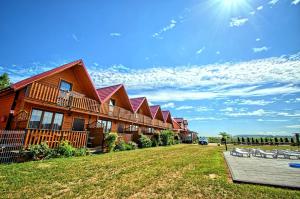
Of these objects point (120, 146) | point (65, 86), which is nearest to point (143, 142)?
point (120, 146)

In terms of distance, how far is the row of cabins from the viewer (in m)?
12.3

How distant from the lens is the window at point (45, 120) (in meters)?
13.6

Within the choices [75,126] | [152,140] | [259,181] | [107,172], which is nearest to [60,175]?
[107,172]

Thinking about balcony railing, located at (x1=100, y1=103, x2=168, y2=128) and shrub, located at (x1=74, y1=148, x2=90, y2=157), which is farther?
balcony railing, located at (x1=100, y1=103, x2=168, y2=128)

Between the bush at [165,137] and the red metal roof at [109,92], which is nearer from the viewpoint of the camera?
the red metal roof at [109,92]

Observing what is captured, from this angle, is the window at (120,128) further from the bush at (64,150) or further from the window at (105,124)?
the bush at (64,150)

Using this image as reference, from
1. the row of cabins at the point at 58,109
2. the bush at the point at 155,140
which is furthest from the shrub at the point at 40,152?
the bush at the point at 155,140

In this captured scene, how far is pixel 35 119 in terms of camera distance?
45.2 feet

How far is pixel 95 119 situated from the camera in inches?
777

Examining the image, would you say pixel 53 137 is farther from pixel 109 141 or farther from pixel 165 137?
pixel 165 137

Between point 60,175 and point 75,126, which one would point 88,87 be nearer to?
point 75,126

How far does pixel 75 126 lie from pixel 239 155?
52.2 feet

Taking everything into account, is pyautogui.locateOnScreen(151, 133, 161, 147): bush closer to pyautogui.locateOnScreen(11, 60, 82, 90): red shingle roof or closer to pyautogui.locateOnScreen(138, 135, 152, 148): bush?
pyautogui.locateOnScreen(138, 135, 152, 148): bush

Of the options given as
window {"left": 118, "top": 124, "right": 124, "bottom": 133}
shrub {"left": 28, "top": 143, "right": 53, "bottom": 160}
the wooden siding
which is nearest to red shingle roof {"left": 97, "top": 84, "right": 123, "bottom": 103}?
window {"left": 118, "top": 124, "right": 124, "bottom": 133}
